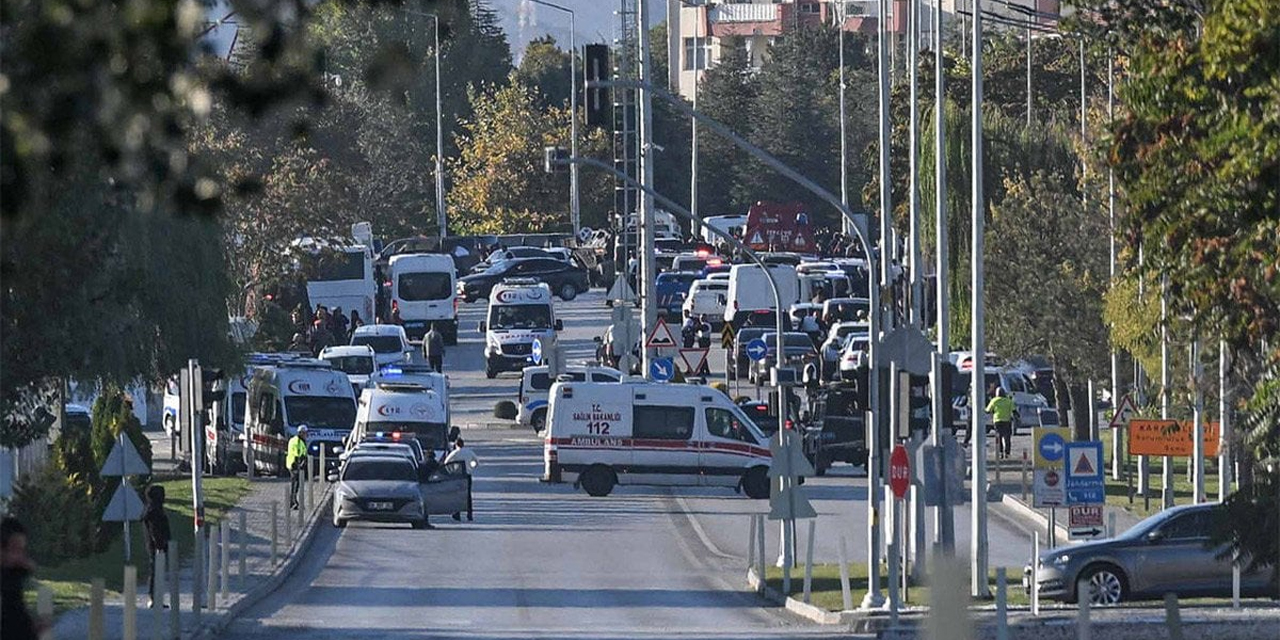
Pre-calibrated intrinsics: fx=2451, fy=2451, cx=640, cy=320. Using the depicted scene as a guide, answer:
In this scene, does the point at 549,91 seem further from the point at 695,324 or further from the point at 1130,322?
the point at 1130,322

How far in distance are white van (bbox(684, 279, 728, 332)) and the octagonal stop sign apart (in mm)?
53796

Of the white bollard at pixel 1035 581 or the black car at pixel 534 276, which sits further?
the black car at pixel 534 276

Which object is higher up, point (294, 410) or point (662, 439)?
point (294, 410)

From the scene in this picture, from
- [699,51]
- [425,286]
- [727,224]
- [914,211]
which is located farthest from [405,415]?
[699,51]

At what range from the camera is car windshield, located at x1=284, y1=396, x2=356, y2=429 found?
50.4 metres

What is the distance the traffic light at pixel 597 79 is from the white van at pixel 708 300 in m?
50.4

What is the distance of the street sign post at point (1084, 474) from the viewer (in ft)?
90.4

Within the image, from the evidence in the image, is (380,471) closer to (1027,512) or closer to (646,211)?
(1027,512)

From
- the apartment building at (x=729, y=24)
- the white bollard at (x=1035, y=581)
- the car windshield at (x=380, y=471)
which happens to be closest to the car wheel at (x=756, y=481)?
the car windshield at (x=380, y=471)

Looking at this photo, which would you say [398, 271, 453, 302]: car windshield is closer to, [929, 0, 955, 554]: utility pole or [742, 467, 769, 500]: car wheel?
[742, 467, 769, 500]: car wheel

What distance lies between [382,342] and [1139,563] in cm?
4028

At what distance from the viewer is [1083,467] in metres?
27.6

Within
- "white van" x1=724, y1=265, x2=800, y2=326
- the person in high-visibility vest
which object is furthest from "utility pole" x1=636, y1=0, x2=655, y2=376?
"white van" x1=724, y1=265, x2=800, y2=326

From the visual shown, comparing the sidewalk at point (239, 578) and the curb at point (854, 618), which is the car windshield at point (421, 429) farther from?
the curb at point (854, 618)
